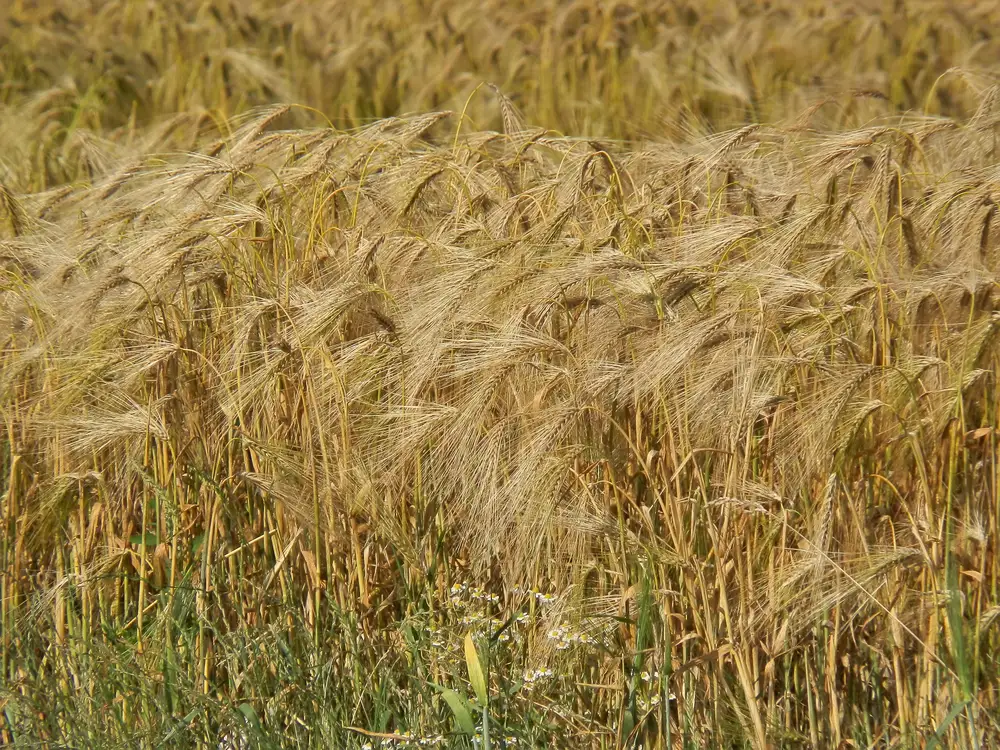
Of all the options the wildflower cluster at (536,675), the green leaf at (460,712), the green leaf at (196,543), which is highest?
the green leaf at (196,543)

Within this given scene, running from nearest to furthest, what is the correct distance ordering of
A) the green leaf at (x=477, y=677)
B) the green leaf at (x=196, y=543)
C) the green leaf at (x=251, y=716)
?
the green leaf at (x=477, y=677)
the green leaf at (x=251, y=716)
the green leaf at (x=196, y=543)

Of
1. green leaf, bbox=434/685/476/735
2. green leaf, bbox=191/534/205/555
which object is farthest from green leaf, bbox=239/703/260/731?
green leaf, bbox=191/534/205/555

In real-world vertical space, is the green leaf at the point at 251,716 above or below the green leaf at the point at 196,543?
below

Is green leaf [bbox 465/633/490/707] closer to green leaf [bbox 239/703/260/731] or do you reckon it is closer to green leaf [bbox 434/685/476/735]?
green leaf [bbox 434/685/476/735]

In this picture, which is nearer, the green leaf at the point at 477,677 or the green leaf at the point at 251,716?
the green leaf at the point at 477,677

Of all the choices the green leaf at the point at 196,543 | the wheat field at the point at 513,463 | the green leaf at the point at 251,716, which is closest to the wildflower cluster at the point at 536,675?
the wheat field at the point at 513,463

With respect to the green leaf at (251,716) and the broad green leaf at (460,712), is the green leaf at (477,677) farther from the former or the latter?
the green leaf at (251,716)

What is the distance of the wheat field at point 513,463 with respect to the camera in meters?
1.91

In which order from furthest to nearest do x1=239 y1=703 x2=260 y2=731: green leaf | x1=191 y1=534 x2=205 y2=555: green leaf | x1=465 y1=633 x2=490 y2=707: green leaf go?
x1=191 y1=534 x2=205 y2=555: green leaf → x1=239 y1=703 x2=260 y2=731: green leaf → x1=465 y1=633 x2=490 y2=707: green leaf

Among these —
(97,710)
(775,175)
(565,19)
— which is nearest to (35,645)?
(97,710)

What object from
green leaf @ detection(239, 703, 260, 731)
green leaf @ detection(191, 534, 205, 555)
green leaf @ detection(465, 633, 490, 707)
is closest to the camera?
green leaf @ detection(465, 633, 490, 707)

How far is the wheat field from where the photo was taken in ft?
6.25

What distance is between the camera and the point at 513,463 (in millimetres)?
1927

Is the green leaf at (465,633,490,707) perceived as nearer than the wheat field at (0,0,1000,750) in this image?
Yes
